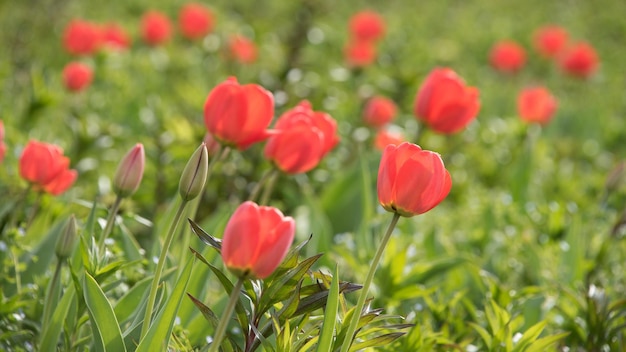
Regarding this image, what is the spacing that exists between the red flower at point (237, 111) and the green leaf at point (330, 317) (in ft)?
2.01

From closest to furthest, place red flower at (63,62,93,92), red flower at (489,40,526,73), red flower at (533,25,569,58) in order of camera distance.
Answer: red flower at (63,62,93,92) < red flower at (489,40,526,73) < red flower at (533,25,569,58)

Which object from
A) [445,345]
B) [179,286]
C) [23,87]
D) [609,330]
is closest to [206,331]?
[179,286]

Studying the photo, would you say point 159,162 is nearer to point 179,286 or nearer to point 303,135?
point 303,135

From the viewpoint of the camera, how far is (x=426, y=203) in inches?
59.9

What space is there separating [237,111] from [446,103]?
104 cm

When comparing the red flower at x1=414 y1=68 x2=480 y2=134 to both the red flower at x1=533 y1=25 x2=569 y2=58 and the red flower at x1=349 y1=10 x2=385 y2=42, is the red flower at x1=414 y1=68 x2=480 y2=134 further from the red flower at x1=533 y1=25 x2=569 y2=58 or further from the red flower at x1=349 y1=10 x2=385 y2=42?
the red flower at x1=533 y1=25 x2=569 y2=58

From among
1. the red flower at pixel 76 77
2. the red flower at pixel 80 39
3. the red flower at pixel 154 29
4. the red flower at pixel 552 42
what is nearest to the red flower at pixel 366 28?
the red flower at pixel 154 29

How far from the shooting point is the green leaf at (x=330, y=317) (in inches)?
57.6

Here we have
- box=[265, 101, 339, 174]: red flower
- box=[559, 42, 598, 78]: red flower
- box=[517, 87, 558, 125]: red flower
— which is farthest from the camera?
box=[559, 42, 598, 78]: red flower

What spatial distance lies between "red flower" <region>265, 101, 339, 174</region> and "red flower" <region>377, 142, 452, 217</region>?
505 millimetres

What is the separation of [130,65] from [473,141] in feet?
7.23

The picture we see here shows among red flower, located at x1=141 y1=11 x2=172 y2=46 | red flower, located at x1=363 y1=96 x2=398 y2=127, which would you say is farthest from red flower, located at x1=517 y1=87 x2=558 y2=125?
red flower, located at x1=141 y1=11 x2=172 y2=46

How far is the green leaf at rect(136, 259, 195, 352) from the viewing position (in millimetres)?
1483

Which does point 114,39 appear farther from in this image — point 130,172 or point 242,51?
point 130,172
